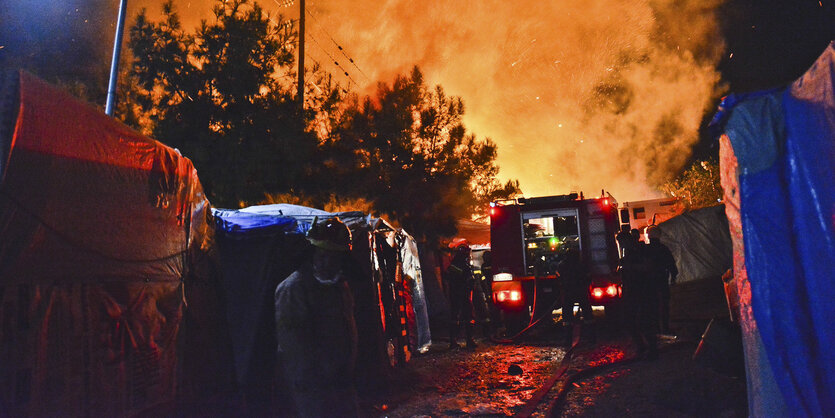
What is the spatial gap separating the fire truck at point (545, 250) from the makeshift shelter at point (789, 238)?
7939 millimetres

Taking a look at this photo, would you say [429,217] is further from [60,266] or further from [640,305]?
[60,266]

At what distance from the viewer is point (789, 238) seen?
2855 mm

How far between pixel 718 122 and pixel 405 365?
5992mm

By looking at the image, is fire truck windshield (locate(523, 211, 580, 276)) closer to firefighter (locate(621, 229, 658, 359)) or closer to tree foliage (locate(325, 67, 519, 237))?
firefighter (locate(621, 229, 658, 359))

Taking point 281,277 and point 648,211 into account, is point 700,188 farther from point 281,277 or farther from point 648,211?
point 281,277

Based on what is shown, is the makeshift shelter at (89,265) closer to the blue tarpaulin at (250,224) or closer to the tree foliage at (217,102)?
the blue tarpaulin at (250,224)

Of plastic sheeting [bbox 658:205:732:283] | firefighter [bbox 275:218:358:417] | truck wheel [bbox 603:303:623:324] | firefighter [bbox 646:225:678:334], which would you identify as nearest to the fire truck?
truck wheel [bbox 603:303:623:324]

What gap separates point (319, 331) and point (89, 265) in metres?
1.57

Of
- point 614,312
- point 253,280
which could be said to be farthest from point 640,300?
point 253,280

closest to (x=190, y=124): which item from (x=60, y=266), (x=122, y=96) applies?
(x=122, y=96)

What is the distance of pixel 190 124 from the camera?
12422 millimetres

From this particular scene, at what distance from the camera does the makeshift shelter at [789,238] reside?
2.66 meters

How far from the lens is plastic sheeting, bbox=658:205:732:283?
38.7ft

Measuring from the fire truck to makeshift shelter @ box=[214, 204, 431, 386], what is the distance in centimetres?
373
